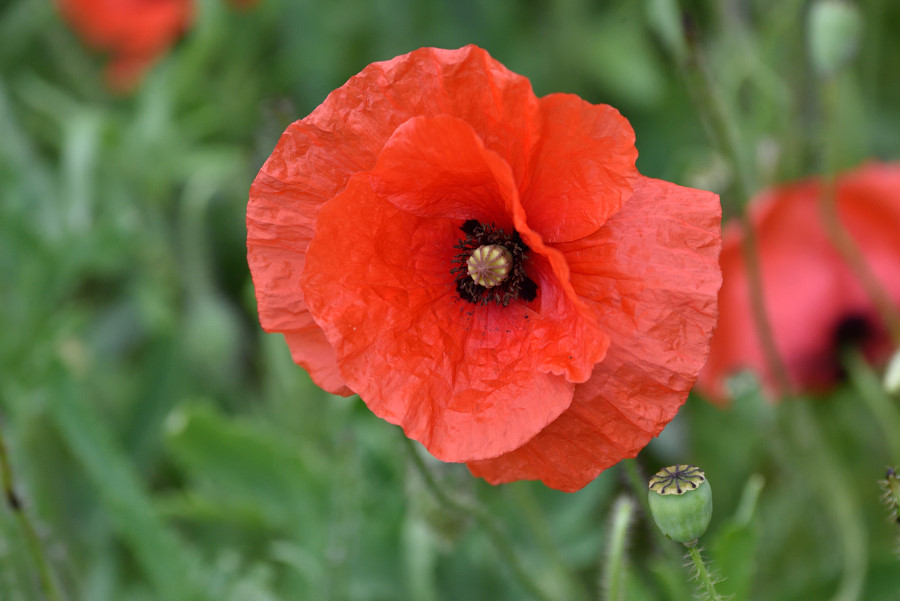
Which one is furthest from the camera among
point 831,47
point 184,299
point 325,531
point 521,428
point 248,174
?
point 184,299

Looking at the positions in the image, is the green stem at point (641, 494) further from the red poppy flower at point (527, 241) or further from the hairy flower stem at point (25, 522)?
the hairy flower stem at point (25, 522)

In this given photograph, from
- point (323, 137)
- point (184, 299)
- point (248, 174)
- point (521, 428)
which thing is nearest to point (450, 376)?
point (521, 428)

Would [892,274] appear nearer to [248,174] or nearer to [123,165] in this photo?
[248,174]

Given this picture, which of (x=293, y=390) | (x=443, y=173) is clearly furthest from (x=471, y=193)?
(x=293, y=390)

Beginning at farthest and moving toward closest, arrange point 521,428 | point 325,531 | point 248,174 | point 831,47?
point 248,174, point 325,531, point 831,47, point 521,428

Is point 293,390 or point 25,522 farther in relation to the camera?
point 293,390

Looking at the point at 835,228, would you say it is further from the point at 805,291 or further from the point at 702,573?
the point at 702,573
